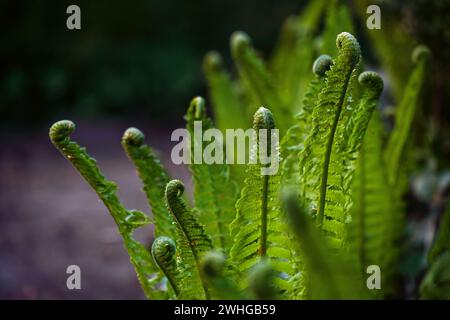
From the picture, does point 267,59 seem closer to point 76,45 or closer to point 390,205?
point 76,45

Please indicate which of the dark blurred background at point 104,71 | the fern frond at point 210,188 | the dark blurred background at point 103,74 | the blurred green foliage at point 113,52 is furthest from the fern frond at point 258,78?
the blurred green foliage at point 113,52

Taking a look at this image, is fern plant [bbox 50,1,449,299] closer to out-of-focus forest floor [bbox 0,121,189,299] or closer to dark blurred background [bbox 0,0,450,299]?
out-of-focus forest floor [bbox 0,121,189,299]

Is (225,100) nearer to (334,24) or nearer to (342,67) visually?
(334,24)

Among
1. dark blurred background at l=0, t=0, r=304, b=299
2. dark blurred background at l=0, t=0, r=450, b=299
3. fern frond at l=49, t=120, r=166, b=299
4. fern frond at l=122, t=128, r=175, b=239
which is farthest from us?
dark blurred background at l=0, t=0, r=304, b=299

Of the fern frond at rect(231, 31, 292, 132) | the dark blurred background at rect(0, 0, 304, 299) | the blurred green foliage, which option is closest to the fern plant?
the fern frond at rect(231, 31, 292, 132)

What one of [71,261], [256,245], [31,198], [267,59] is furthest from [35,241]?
[267,59]

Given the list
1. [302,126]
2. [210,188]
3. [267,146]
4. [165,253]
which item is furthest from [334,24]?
[165,253]

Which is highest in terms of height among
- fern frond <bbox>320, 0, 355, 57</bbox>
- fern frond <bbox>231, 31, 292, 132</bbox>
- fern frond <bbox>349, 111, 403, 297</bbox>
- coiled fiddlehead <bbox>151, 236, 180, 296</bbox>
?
fern frond <bbox>320, 0, 355, 57</bbox>
